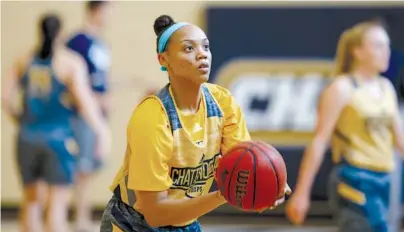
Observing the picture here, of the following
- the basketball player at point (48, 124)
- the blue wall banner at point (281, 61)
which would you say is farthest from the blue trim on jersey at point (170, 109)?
the blue wall banner at point (281, 61)

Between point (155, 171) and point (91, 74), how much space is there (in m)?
5.07

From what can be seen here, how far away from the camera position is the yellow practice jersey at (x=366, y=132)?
5.46 meters

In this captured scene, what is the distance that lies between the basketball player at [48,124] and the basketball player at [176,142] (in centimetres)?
323

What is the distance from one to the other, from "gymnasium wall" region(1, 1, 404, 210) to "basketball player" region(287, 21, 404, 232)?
8.87ft

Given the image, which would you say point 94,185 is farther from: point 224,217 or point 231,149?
point 231,149

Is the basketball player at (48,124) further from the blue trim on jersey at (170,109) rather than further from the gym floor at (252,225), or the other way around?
the blue trim on jersey at (170,109)

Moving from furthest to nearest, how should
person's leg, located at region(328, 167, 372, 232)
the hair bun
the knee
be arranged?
the knee < person's leg, located at region(328, 167, 372, 232) < the hair bun

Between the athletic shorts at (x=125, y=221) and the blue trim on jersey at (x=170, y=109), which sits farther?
the athletic shorts at (x=125, y=221)

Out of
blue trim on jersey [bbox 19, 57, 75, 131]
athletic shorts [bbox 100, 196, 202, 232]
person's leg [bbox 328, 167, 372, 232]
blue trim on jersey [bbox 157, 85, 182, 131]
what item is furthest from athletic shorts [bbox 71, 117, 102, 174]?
blue trim on jersey [bbox 157, 85, 182, 131]

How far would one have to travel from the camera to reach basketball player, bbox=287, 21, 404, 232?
5.34 metres

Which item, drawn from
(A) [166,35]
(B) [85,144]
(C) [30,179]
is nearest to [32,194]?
(C) [30,179]

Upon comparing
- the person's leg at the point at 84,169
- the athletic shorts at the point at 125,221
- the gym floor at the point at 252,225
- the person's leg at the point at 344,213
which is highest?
the athletic shorts at the point at 125,221

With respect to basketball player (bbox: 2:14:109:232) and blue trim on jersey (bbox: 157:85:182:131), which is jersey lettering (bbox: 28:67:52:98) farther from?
blue trim on jersey (bbox: 157:85:182:131)

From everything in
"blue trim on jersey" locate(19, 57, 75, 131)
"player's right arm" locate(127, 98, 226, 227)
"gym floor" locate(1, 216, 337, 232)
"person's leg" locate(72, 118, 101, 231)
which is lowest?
"gym floor" locate(1, 216, 337, 232)
